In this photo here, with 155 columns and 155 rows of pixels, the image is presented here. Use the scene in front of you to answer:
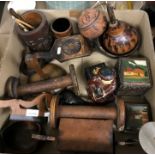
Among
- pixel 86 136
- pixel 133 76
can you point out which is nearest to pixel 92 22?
pixel 133 76

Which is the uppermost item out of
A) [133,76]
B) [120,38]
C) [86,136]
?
[120,38]

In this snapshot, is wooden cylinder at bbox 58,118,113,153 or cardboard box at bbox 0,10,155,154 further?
cardboard box at bbox 0,10,155,154

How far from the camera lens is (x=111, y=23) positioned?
→ 1031 mm

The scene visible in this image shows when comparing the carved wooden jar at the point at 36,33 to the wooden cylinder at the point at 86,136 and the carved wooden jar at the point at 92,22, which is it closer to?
the carved wooden jar at the point at 92,22

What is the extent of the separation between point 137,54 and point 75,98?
0.33 m

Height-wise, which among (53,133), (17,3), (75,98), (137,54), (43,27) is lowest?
(53,133)

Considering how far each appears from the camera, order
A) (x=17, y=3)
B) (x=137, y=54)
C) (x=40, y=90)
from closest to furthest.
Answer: (x=40, y=90) < (x=137, y=54) < (x=17, y=3)

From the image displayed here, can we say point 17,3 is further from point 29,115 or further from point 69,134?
point 69,134

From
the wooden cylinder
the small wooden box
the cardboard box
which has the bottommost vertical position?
the wooden cylinder

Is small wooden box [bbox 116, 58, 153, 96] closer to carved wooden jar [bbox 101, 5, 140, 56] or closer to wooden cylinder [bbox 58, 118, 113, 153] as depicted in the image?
carved wooden jar [bbox 101, 5, 140, 56]

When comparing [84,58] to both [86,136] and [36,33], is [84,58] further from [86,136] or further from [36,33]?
[86,136]

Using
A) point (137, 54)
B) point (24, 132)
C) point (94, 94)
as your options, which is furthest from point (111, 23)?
point (24, 132)

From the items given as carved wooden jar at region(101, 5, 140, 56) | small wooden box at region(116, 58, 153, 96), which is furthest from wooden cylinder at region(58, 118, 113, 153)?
carved wooden jar at region(101, 5, 140, 56)

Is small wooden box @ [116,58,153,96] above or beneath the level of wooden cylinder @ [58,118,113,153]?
above
